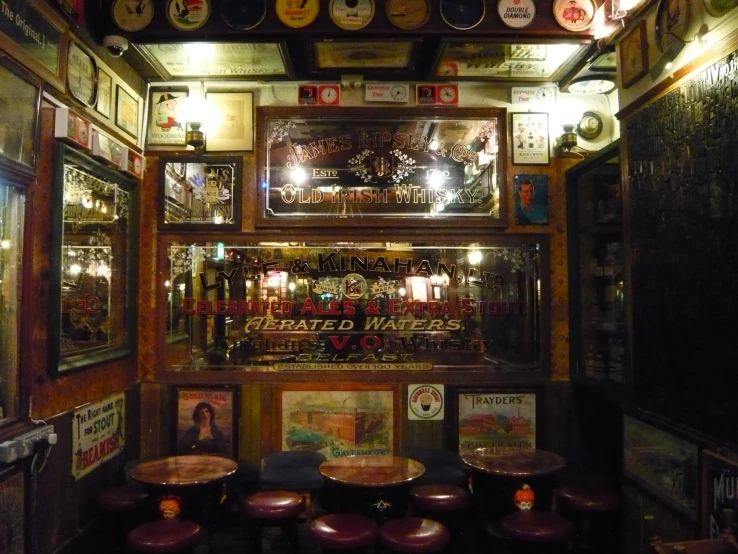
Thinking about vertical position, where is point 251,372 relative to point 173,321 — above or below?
below

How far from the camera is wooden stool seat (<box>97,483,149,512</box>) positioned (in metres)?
4.62

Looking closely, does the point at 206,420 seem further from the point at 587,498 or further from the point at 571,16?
the point at 571,16

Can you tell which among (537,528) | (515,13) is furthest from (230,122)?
(537,528)

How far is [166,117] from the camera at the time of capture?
624cm

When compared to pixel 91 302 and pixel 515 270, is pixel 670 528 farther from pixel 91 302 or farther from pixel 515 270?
pixel 91 302

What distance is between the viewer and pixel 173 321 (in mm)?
6180

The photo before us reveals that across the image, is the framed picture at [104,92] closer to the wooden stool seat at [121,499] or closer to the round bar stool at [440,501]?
the wooden stool seat at [121,499]

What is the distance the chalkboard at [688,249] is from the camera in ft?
11.2

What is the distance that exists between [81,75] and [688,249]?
491 centimetres

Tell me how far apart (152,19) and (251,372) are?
3.53m

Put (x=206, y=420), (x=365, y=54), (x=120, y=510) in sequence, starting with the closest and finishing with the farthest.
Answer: (x=120, y=510) → (x=365, y=54) → (x=206, y=420)

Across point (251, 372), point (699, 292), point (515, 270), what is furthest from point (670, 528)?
point (251, 372)

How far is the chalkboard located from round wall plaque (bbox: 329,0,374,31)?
2.43 m

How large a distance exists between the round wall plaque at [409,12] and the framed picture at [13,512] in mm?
4614
